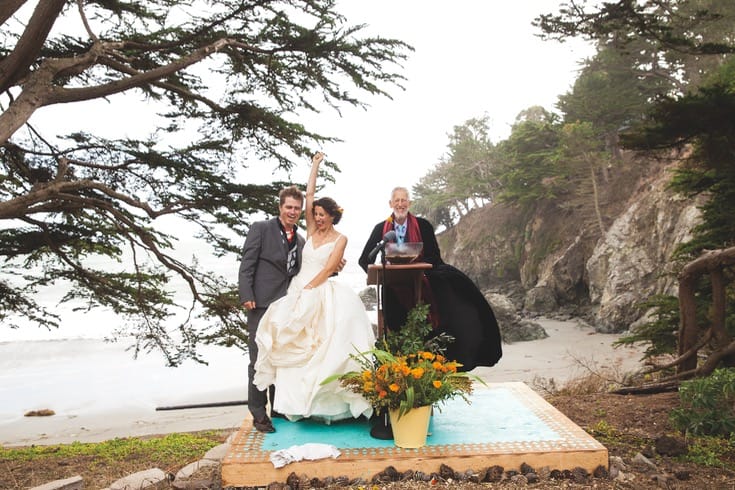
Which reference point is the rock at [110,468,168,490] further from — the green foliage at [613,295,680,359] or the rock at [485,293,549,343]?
the rock at [485,293,549,343]

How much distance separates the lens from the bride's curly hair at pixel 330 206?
485 centimetres

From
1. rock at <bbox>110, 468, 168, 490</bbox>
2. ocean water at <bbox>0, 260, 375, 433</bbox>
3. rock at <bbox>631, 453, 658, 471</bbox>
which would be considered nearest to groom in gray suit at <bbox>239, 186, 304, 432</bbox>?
rock at <bbox>110, 468, 168, 490</bbox>

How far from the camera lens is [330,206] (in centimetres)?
486

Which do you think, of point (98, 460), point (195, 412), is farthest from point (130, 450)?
point (195, 412)

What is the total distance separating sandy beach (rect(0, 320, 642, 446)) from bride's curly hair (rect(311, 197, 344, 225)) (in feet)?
18.7

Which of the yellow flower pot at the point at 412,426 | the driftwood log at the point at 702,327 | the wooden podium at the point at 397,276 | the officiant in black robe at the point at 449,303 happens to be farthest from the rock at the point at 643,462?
the driftwood log at the point at 702,327

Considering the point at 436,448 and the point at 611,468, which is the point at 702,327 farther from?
the point at 436,448

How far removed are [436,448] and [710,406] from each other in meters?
2.57

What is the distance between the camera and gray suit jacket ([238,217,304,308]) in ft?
15.8

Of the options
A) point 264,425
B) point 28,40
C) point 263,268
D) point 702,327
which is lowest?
point 264,425

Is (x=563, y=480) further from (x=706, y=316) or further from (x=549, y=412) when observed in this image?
(x=706, y=316)

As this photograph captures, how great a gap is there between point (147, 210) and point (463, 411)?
486cm

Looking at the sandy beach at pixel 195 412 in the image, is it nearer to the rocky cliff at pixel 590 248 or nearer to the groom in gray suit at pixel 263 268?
the rocky cliff at pixel 590 248

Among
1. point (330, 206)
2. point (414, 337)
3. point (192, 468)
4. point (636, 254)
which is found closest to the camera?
point (414, 337)
